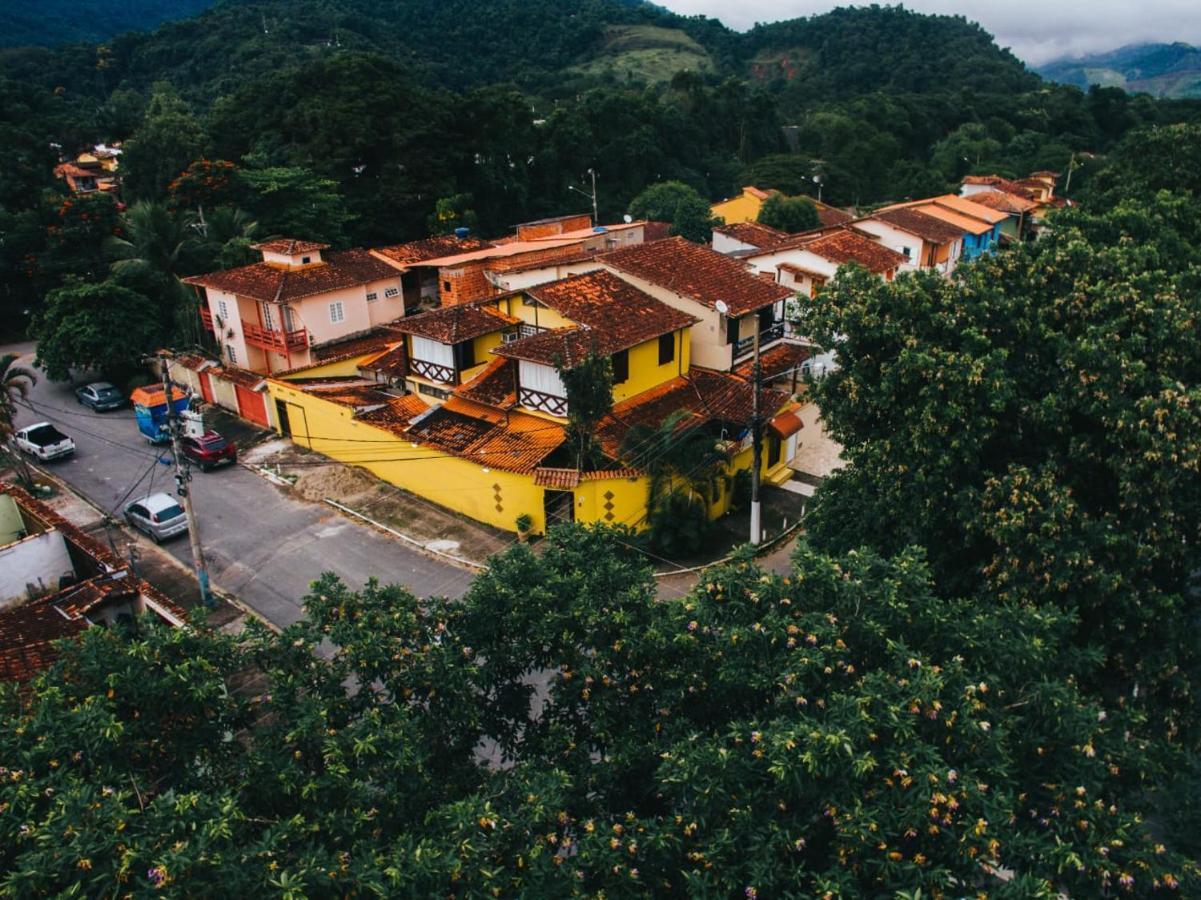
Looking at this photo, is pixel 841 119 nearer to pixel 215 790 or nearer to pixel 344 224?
pixel 344 224

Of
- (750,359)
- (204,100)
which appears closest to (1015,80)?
(204,100)

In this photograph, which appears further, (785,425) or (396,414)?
(396,414)

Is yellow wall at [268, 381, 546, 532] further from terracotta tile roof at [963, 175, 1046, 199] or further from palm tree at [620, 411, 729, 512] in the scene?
terracotta tile roof at [963, 175, 1046, 199]

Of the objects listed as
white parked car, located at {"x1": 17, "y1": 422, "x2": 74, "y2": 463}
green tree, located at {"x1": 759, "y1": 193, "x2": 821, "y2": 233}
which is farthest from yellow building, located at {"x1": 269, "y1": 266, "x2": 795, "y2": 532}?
green tree, located at {"x1": 759, "y1": 193, "x2": 821, "y2": 233}

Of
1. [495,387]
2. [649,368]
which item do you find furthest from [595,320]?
[495,387]

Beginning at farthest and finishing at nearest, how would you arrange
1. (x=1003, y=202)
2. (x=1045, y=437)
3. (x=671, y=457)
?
(x=1003, y=202), (x=671, y=457), (x=1045, y=437)

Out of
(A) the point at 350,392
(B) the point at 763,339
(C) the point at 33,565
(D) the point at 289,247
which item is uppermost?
(D) the point at 289,247

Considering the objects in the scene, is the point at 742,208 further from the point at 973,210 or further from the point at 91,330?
the point at 91,330

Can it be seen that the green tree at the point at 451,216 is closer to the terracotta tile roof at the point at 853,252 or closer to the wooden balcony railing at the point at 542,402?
the terracotta tile roof at the point at 853,252
